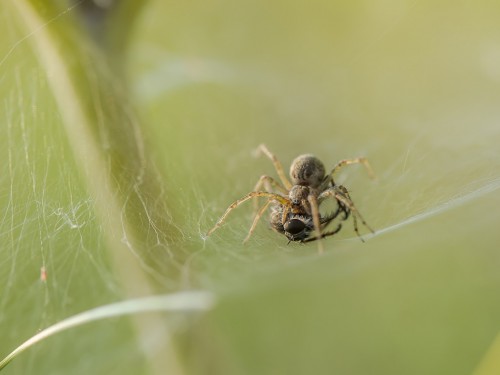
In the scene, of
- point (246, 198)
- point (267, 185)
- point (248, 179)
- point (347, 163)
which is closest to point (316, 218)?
point (246, 198)

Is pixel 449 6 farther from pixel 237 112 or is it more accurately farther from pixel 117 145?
pixel 117 145

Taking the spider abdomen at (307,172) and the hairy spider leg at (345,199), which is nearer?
the hairy spider leg at (345,199)

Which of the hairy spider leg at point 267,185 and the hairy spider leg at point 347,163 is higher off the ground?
the hairy spider leg at point 267,185

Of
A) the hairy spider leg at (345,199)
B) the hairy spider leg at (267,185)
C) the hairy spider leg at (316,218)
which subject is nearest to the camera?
the hairy spider leg at (316,218)

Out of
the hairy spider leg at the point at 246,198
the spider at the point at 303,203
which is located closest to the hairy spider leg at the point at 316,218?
the spider at the point at 303,203

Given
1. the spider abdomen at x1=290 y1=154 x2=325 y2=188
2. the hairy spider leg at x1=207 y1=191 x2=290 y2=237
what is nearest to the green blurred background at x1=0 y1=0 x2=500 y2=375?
the hairy spider leg at x1=207 y1=191 x2=290 y2=237

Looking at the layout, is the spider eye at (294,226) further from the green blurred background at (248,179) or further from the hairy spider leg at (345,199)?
the hairy spider leg at (345,199)

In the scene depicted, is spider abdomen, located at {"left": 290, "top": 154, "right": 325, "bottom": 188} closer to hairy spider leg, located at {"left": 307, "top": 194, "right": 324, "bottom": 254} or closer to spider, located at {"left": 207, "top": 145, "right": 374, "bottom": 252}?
spider, located at {"left": 207, "top": 145, "right": 374, "bottom": 252}

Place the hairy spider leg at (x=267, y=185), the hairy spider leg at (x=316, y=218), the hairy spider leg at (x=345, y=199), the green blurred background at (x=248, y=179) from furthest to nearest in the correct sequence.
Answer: the hairy spider leg at (x=267, y=185) → the hairy spider leg at (x=345, y=199) → the hairy spider leg at (x=316, y=218) → the green blurred background at (x=248, y=179)
